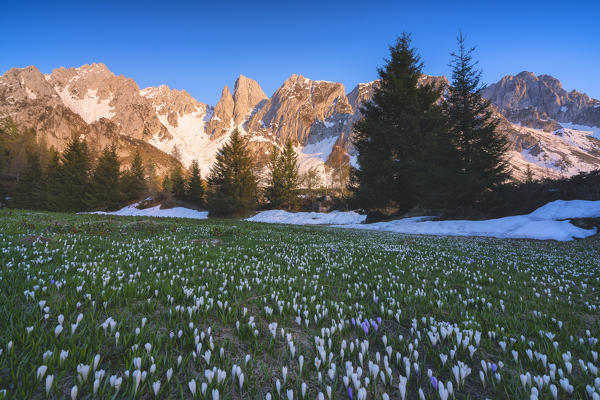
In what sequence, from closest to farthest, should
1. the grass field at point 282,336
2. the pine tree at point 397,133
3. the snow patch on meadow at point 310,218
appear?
the grass field at point 282,336 → the pine tree at point 397,133 → the snow patch on meadow at point 310,218

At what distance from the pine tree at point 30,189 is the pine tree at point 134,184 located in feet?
43.1

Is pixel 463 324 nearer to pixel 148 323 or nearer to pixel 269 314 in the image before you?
pixel 269 314

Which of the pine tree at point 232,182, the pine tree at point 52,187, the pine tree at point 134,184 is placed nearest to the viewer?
the pine tree at point 232,182

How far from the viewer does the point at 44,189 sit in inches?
1811

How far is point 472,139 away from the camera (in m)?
21.2

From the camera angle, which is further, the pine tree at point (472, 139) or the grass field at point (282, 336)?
the pine tree at point (472, 139)

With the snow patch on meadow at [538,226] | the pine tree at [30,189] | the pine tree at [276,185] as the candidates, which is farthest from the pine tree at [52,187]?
the snow patch on meadow at [538,226]

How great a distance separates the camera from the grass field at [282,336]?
1659 mm

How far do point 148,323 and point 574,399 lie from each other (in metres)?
3.71

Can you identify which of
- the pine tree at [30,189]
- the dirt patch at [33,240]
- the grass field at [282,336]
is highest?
the pine tree at [30,189]

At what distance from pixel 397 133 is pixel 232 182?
27.2 meters

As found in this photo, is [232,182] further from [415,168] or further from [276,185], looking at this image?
[415,168]

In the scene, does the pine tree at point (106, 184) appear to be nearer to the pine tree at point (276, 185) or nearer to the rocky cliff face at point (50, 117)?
the pine tree at point (276, 185)

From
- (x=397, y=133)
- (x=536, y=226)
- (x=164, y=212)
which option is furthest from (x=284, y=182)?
(x=536, y=226)
